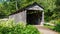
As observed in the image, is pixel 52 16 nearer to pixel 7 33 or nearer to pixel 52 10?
pixel 52 10

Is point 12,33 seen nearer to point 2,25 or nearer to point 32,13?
point 2,25

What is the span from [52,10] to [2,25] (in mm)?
29608

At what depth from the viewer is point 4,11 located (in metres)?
62.6

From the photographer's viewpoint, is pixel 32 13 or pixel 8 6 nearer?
pixel 32 13

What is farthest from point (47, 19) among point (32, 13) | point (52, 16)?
point (32, 13)

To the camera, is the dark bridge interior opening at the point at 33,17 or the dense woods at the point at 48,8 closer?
the dark bridge interior opening at the point at 33,17

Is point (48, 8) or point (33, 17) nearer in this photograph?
point (33, 17)

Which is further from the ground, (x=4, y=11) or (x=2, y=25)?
(x=2, y=25)

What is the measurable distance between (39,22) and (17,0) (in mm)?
36155

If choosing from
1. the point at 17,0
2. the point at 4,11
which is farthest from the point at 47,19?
the point at 17,0

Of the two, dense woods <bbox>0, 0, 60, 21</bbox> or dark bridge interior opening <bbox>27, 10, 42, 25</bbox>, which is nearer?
dark bridge interior opening <bbox>27, 10, 42, 25</bbox>

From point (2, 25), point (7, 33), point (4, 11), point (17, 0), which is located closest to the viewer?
point (7, 33)

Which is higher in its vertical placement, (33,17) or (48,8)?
(48,8)

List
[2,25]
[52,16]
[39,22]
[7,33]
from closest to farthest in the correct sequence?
[7,33] → [2,25] → [39,22] → [52,16]
